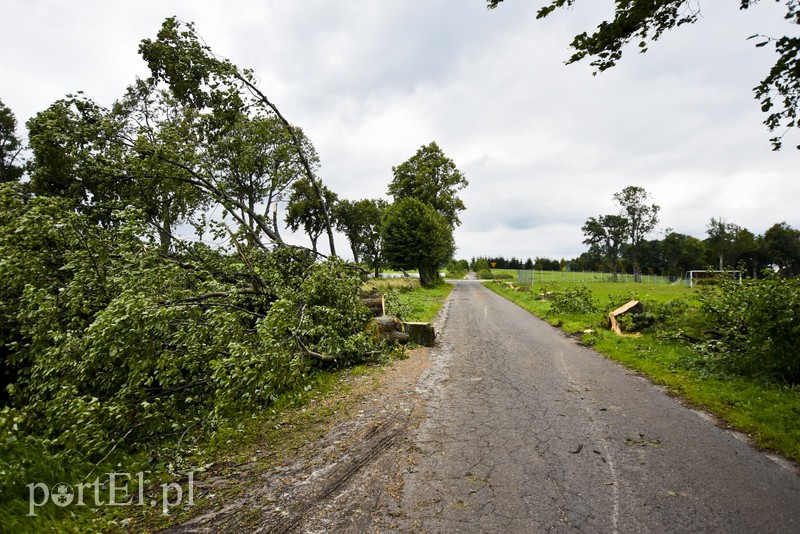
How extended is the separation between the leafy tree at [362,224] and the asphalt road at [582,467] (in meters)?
41.4

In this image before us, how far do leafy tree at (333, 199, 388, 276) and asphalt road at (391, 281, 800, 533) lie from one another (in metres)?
41.4

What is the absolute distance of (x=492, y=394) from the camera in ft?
17.9

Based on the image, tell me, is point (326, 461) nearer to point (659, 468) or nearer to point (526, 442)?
point (526, 442)

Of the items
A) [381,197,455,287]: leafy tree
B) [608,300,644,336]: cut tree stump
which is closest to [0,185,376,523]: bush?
[608,300,644,336]: cut tree stump

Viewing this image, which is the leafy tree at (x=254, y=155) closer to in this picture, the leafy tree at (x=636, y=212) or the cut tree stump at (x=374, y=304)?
the cut tree stump at (x=374, y=304)

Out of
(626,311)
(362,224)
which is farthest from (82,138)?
(362,224)

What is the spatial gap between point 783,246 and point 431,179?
62.1m

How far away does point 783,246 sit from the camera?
5641 centimetres

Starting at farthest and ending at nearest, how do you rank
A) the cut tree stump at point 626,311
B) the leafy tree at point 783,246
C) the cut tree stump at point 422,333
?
the leafy tree at point 783,246
the cut tree stump at point 626,311
the cut tree stump at point 422,333

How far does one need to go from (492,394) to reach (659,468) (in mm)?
2384

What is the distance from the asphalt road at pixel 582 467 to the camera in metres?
2.63

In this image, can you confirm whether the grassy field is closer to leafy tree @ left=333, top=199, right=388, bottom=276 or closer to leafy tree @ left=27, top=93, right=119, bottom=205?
leafy tree @ left=27, top=93, right=119, bottom=205

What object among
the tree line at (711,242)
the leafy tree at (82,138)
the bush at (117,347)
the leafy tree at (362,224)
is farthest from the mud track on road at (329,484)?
the tree line at (711,242)

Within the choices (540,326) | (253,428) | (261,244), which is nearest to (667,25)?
(253,428)
